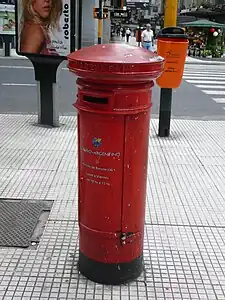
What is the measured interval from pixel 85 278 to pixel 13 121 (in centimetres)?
550

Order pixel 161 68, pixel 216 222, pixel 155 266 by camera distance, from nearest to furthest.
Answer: pixel 161 68
pixel 155 266
pixel 216 222

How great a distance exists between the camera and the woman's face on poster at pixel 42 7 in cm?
721

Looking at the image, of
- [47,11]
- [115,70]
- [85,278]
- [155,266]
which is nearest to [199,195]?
[155,266]

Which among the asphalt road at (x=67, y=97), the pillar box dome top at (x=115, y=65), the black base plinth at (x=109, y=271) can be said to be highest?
the pillar box dome top at (x=115, y=65)

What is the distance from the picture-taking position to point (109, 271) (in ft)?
10.5

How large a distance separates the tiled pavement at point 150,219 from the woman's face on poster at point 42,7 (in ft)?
6.36

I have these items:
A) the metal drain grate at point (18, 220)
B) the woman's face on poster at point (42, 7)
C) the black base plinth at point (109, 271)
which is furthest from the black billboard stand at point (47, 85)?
the black base plinth at point (109, 271)

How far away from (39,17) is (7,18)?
12787mm

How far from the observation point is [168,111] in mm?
7461

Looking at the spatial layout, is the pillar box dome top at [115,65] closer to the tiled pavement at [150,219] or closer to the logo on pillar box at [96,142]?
the logo on pillar box at [96,142]

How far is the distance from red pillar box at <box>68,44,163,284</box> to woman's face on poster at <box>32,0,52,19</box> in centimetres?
447

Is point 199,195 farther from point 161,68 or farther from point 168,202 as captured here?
point 161,68

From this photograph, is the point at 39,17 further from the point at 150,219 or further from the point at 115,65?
the point at 115,65

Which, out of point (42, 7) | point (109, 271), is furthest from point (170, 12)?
point (109, 271)
